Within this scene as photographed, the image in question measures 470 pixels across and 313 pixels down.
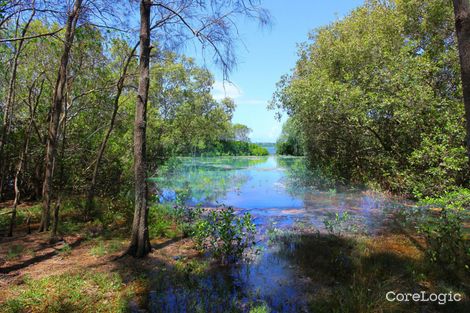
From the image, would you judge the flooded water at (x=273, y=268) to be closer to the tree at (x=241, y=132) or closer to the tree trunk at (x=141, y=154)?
the tree trunk at (x=141, y=154)

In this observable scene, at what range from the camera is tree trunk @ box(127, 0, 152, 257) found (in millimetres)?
4930

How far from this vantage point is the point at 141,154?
16.2 feet

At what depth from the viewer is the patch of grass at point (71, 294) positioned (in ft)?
10.9

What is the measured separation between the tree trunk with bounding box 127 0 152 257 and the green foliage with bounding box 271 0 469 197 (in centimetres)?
661

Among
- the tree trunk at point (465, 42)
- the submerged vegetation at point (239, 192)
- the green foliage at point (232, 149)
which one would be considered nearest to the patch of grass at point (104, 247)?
the submerged vegetation at point (239, 192)

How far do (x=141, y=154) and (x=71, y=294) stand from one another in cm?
224

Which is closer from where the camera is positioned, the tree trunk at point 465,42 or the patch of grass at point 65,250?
the tree trunk at point 465,42

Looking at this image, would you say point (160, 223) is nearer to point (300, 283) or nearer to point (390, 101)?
point (300, 283)

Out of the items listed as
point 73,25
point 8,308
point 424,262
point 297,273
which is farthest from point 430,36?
point 8,308

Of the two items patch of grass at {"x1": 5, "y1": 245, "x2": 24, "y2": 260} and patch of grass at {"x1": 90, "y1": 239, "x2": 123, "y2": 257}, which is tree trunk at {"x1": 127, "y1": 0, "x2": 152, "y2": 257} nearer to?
patch of grass at {"x1": 90, "y1": 239, "x2": 123, "y2": 257}

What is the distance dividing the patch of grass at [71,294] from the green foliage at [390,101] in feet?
23.5

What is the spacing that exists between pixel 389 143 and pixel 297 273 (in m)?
8.52

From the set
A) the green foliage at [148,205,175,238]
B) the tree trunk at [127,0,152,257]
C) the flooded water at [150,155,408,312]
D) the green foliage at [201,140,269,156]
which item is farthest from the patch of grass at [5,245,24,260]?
the green foliage at [201,140,269,156]

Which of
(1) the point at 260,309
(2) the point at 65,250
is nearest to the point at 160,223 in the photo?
(2) the point at 65,250
